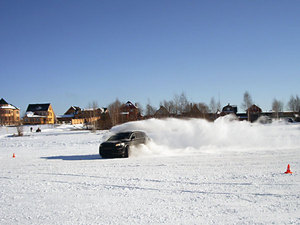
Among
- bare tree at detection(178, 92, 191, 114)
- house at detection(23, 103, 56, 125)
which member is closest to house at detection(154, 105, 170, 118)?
bare tree at detection(178, 92, 191, 114)

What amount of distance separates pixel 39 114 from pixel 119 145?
104 meters

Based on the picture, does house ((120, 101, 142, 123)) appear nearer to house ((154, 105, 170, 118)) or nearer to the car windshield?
house ((154, 105, 170, 118))

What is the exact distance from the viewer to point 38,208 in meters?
6.34

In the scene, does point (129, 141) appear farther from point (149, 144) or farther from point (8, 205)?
point (8, 205)

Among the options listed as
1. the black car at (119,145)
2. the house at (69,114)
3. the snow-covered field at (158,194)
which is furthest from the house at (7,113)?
the snow-covered field at (158,194)

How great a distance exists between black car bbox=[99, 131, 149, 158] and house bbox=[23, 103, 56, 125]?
9647 cm

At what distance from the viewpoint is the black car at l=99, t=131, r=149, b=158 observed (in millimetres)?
15172

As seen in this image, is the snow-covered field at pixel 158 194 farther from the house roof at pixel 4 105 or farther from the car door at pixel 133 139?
the house roof at pixel 4 105

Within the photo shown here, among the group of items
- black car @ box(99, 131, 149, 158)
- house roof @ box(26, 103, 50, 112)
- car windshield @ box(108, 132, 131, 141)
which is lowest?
black car @ box(99, 131, 149, 158)

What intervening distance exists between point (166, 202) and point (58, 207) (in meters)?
2.46

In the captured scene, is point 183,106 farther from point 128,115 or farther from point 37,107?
point 37,107

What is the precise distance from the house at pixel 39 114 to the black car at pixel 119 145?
96.5m

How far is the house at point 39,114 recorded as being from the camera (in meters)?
104

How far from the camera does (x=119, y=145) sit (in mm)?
15211
